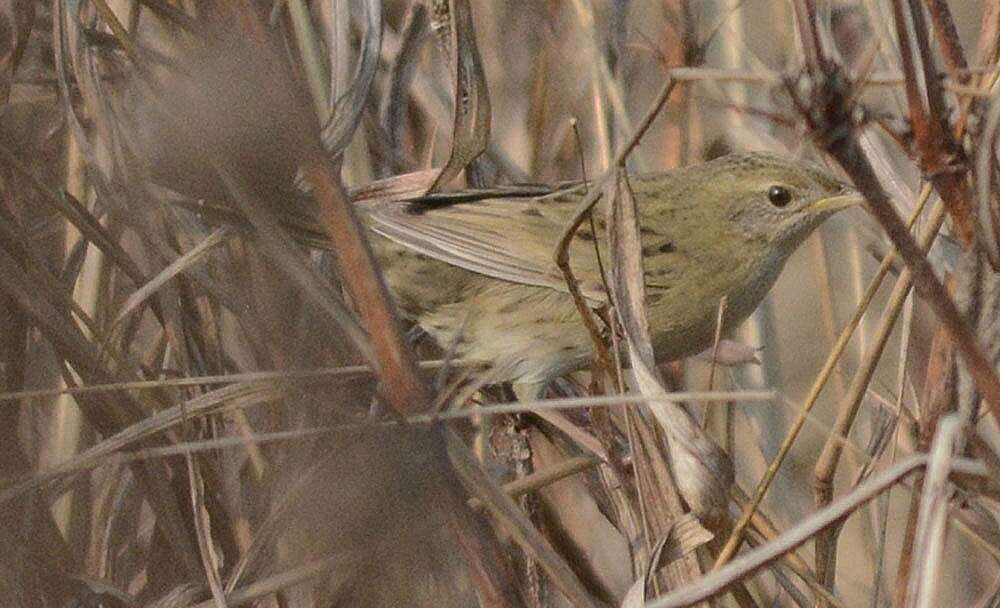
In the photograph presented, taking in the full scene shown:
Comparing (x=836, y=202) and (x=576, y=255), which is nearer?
(x=836, y=202)

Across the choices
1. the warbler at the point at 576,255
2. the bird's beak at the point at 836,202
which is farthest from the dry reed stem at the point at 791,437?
the warbler at the point at 576,255

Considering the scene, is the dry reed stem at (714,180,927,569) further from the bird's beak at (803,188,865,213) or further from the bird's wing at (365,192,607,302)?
the bird's wing at (365,192,607,302)

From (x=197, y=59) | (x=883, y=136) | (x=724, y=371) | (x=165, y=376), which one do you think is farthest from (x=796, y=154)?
(x=197, y=59)

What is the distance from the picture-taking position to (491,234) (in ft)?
9.87

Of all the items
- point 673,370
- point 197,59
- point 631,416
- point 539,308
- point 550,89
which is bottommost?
point 673,370

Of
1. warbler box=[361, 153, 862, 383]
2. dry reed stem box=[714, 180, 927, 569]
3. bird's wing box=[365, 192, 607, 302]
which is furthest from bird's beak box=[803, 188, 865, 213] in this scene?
dry reed stem box=[714, 180, 927, 569]

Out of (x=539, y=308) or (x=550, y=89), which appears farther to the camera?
(x=550, y=89)

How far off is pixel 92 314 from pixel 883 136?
179 centimetres

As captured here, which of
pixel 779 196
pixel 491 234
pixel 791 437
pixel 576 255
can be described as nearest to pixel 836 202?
pixel 779 196

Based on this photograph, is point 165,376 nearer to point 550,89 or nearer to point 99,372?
point 99,372

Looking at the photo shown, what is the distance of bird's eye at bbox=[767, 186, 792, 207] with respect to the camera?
3.12 m

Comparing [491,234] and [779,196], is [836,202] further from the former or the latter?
[491,234]

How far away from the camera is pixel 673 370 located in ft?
11.2

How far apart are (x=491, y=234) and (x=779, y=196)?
2.31 ft
